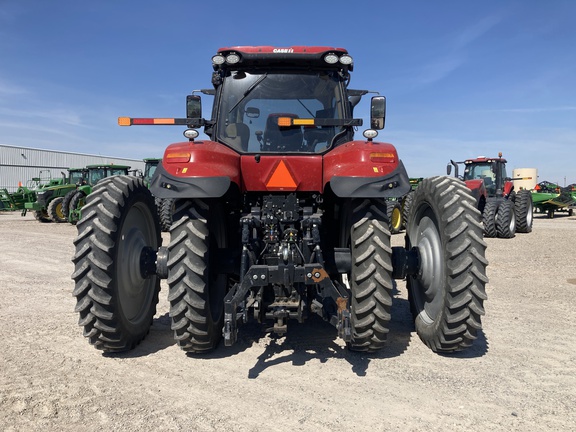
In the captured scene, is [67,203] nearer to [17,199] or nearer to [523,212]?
[17,199]

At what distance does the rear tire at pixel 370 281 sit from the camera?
3369 mm

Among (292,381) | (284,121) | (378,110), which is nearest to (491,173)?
(378,110)

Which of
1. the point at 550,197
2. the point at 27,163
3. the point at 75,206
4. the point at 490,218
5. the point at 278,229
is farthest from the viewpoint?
the point at 27,163

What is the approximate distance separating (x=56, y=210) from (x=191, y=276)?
16816 mm

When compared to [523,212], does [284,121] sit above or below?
above

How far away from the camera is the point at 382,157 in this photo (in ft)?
11.1

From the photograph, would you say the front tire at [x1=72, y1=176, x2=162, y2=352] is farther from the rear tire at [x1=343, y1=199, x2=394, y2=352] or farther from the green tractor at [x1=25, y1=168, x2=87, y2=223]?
the green tractor at [x1=25, y1=168, x2=87, y2=223]

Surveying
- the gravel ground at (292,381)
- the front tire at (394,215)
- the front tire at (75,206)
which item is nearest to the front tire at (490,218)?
the front tire at (394,215)

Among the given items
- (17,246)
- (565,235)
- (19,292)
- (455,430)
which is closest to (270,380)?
(455,430)

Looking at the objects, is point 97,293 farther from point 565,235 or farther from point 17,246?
point 565,235

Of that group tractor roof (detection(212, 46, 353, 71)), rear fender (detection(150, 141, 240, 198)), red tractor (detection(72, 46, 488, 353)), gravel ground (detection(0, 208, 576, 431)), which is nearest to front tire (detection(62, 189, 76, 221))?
gravel ground (detection(0, 208, 576, 431))

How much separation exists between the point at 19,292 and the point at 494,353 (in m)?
5.82

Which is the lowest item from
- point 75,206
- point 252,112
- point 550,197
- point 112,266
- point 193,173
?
point 75,206

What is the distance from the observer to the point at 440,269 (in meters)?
3.71
